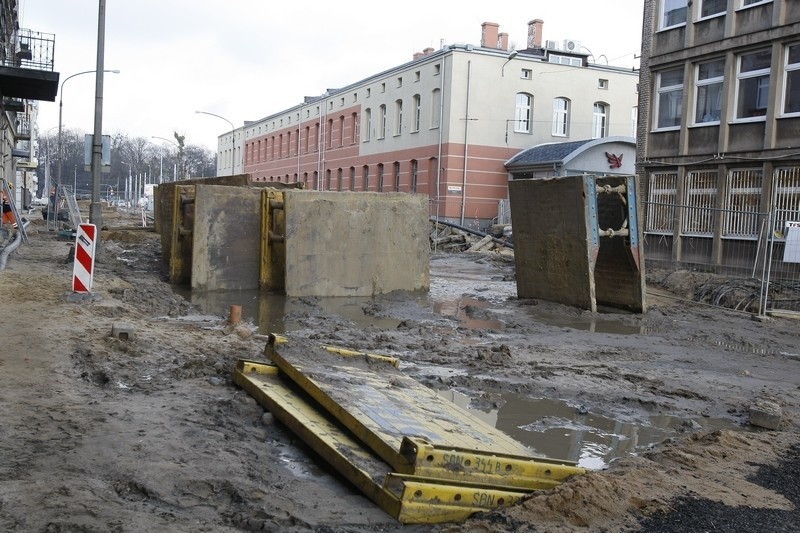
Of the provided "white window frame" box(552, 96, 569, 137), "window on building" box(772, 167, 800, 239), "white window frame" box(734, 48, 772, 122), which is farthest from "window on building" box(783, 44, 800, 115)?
"white window frame" box(552, 96, 569, 137)

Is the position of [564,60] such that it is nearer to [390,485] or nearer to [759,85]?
[759,85]

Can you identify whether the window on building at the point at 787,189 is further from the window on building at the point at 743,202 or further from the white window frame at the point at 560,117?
the white window frame at the point at 560,117

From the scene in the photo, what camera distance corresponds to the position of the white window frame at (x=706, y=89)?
22734 mm

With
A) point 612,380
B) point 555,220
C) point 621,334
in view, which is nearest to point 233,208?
point 555,220

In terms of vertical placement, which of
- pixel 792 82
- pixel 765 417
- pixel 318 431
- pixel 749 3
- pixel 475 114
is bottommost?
pixel 765 417

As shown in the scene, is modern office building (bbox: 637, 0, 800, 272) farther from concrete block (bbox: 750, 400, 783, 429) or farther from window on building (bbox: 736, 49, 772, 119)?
concrete block (bbox: 750, 400, 783, 429)

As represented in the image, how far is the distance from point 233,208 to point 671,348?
8202 millimetres

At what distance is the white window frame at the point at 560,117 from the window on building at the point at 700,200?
22.5m

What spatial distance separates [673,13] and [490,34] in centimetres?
2483

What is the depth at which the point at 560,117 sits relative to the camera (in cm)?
4581

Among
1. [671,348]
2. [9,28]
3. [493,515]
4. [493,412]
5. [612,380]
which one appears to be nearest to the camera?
[493,515]

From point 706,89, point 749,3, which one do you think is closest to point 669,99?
point 706,89

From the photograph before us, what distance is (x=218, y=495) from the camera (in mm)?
4398

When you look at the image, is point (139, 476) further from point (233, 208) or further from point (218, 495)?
point (233, 208)
